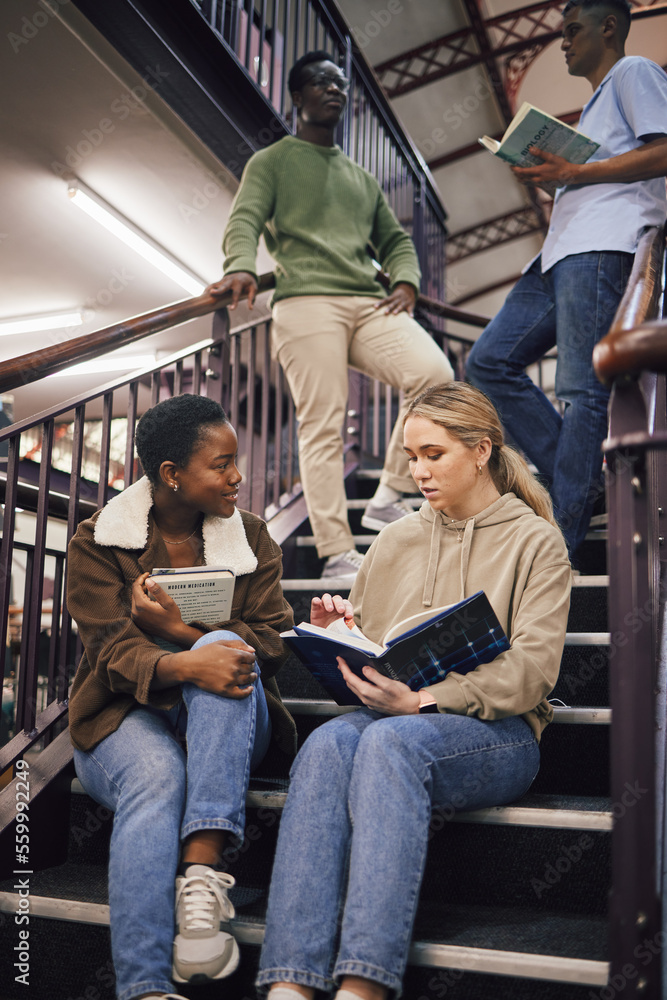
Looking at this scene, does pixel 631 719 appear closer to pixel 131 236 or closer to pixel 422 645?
pixel 422 645

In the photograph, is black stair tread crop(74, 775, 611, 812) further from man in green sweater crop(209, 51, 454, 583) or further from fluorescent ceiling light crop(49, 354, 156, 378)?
fluorescent ceiling light crop(49, 354, 156, 378)

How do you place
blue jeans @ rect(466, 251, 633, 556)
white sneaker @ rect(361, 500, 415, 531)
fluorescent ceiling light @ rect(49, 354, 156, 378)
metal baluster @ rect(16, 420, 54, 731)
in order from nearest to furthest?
metal baluster @ rect(16, 420, 54, 731)
blue jeans @ rect(466, 251, 633, 556)
white sneaker @ rect(361, 500, 415, 531)
fluorescent ceiling light @ rect(49, 354, 156, 378)

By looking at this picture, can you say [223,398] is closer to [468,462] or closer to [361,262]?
[361,262]

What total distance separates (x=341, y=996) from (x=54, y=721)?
3.14 ft

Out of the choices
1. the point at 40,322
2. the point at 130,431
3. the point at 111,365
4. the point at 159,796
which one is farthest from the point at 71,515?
the point at 111,365

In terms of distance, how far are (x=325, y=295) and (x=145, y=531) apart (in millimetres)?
1291

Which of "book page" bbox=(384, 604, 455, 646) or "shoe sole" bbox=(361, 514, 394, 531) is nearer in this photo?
"book page" bbox=(384, 604, 455, 646)

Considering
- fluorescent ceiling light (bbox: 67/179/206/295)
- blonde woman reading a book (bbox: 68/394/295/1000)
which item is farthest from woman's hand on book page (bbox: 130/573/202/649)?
fluorescent ceiling light (bbox: 67/179/206/295)

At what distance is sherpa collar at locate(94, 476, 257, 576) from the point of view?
1643mm

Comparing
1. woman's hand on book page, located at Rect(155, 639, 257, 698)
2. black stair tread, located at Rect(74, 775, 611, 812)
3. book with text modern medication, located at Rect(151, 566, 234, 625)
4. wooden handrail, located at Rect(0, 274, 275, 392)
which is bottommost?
black stair tread, located at Rect(74, 775, 611, 812)

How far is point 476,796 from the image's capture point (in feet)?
4.50

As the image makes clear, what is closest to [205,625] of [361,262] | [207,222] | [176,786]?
[176,786]

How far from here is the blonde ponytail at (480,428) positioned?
1663 mm

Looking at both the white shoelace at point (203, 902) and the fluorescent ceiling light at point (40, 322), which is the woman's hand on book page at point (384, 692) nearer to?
the white shoelace at point (203, 902)
